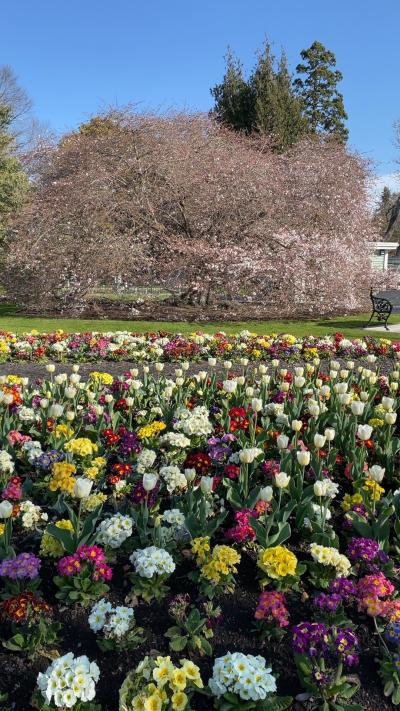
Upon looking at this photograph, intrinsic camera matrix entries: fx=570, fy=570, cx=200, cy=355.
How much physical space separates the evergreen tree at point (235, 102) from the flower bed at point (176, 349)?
1752 centimetres

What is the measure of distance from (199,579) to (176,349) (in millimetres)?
5044

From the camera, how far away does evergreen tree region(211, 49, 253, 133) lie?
23.7 metres

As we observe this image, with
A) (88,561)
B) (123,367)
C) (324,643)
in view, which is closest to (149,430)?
(88,561)

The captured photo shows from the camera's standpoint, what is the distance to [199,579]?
2.29 m

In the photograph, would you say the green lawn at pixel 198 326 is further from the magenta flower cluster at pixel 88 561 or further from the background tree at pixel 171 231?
the magenta flower cluster at pixel 88 561

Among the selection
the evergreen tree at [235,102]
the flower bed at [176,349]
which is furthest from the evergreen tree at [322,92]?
the flower bed at [176,349]

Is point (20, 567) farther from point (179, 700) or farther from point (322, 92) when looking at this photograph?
point (322, 92)

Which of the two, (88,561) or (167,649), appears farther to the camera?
→ (88,561)

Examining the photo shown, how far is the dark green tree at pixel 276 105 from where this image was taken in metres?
21.7

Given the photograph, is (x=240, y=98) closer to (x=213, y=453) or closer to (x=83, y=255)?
(x=83, y=255)

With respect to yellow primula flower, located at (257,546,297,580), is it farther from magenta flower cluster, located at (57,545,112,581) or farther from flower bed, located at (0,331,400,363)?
flower bed, located at (0,331,400,363)

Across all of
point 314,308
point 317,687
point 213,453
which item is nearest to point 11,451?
point 213,453

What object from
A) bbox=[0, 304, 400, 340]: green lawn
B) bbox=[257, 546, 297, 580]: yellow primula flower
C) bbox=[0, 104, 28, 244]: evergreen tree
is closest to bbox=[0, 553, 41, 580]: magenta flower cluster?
bbox=[257, 546, 297, 580]: yellow primula flower

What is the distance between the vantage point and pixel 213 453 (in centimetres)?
328
